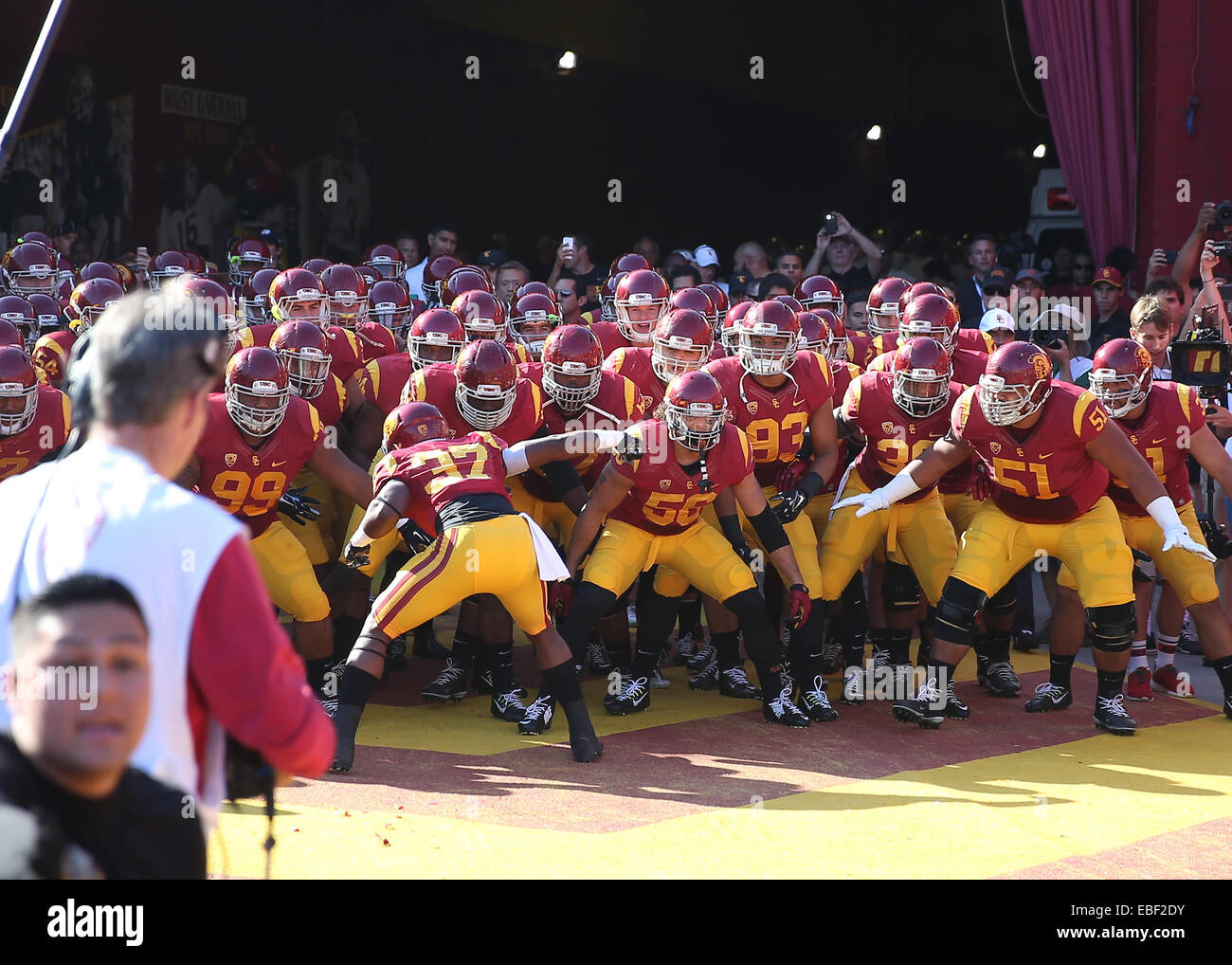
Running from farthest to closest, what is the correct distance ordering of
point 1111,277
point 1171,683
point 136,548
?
point 1111,277
point 1171,683
point 136,548

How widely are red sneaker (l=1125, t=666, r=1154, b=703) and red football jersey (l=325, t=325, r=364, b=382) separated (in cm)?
419

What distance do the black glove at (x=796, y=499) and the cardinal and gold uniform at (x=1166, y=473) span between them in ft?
3.99

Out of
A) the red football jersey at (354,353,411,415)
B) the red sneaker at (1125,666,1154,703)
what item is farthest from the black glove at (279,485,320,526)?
the red sneaker at (1125,666,1154,703)

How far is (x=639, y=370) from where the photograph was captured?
24.6 ft

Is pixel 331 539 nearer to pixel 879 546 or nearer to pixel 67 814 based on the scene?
pixel 879 546

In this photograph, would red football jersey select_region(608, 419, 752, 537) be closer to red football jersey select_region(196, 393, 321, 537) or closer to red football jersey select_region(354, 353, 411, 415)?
red football jersey select_region(196, 393, 321, 537)

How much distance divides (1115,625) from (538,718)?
2534mm

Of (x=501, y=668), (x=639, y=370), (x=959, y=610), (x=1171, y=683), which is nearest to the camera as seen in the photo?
(x=959, y=610)

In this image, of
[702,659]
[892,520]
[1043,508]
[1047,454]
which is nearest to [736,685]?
[702,659]

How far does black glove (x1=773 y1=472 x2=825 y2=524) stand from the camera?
6.49 m

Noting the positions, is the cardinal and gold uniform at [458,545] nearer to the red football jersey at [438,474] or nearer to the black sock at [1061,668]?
the red football jersey at [438,474]

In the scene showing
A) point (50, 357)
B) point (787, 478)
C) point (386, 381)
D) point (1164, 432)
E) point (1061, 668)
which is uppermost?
point (50, 357)

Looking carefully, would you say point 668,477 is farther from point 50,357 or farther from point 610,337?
point 50,357

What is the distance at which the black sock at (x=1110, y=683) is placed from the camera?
631 cm
